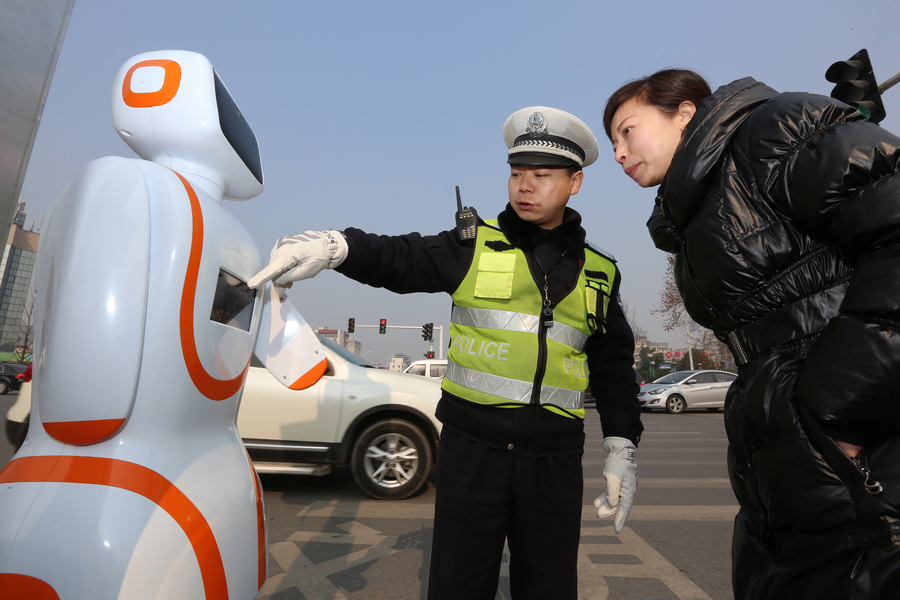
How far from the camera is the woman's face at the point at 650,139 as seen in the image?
155 cm

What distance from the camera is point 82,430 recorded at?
129cm

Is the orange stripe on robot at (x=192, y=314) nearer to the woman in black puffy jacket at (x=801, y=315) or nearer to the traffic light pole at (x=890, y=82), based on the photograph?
the woman in black puffy jacket at (x=801, y=315)

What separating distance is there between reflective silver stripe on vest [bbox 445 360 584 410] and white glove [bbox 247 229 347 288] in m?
0.56

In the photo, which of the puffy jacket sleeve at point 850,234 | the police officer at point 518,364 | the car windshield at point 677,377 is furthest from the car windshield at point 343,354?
the car windshield at point 677,377

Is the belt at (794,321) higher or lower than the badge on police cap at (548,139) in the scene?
lower

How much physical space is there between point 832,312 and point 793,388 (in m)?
0.19

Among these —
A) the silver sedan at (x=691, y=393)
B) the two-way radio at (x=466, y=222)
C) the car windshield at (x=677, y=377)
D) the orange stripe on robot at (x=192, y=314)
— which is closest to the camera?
the orange stripe on robot at (x=192, y=314)

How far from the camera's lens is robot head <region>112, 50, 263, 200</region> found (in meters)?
1.68

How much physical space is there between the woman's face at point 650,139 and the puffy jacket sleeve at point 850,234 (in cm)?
40

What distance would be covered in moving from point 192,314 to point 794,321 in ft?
4.66

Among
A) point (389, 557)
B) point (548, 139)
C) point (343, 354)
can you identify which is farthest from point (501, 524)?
point (343, 354)

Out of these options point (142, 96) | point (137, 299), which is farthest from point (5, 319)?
point (142, 96)

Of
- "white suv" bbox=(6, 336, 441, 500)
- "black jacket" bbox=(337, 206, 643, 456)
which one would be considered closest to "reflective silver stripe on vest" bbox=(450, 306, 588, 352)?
"black jacket" bbox=(337, 206, 643, 456)

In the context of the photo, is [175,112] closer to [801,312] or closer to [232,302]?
[232,302]
